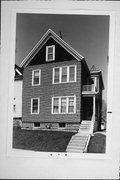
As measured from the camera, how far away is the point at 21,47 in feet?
8.54

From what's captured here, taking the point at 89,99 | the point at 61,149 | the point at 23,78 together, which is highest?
the point at 23,78

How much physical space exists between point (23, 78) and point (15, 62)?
168 millimetres

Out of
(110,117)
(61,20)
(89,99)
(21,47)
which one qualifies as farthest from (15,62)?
(110,117)

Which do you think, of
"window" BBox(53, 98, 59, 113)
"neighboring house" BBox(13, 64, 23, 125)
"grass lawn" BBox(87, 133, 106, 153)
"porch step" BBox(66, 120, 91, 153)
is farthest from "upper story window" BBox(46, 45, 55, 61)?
"grass lawn" BBox(87, 133, 106, 153)

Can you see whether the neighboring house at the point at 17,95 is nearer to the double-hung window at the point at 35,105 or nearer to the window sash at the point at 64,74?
the double-hung window at the point at 35,105

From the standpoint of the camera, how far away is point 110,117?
2.59 meters

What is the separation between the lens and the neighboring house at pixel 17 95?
103 inches

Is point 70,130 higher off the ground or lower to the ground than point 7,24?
lower

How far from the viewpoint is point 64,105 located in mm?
2588

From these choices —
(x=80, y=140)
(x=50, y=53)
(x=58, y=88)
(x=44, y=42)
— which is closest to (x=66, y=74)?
(x=58, y=88)

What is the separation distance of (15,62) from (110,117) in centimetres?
103

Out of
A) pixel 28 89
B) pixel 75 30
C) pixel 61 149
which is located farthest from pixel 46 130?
pixel 75 30

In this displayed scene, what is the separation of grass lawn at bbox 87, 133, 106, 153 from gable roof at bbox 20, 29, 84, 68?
2.47 ft

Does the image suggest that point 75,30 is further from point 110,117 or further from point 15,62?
point 110,117
